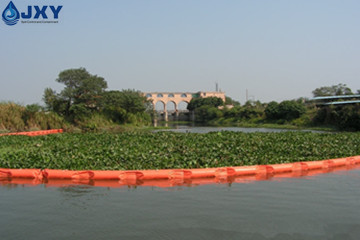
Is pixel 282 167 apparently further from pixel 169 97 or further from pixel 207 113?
pixel 169 97

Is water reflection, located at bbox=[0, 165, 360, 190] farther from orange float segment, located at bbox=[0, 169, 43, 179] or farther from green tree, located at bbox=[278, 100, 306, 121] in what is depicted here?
green tree, located at bbox=[278, 100, 306, 121]

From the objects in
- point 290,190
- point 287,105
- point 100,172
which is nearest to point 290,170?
point 290,190

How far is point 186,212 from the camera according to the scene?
5090 millimetres

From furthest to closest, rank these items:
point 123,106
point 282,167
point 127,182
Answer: point 123,106
point 282,167
point 127,182

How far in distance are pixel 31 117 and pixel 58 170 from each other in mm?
15793

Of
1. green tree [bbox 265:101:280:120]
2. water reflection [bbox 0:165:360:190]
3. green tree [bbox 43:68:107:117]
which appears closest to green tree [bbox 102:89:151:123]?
green tree [bbox 43:68:107:117]

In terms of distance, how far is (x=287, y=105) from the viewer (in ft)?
124

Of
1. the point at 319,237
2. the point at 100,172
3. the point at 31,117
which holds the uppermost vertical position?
the point at 31,117

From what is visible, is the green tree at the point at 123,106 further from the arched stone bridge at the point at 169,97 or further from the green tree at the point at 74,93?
the arched stone bridge at the point at 169,97

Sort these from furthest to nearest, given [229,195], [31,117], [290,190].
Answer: [31,117] → [290,190] → [229,195]

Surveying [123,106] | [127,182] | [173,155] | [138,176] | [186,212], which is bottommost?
[186,212]

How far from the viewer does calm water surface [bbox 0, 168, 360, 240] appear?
4.31m

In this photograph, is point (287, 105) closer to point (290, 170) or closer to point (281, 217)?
point (290, 170)

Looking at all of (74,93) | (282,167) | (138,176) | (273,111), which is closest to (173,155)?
(138,176)
